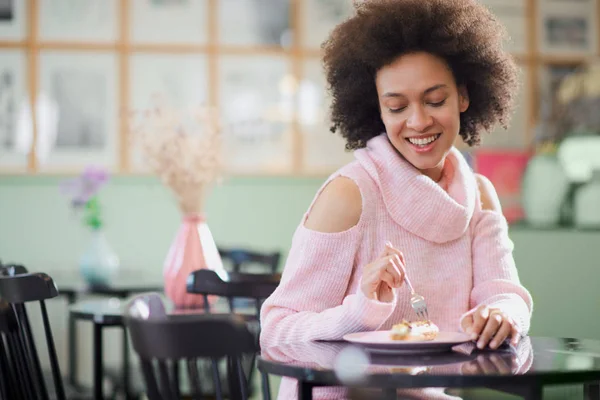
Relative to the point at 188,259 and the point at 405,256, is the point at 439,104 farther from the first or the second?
the point at 188,259

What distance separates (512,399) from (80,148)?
254 centimetres

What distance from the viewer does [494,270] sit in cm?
189

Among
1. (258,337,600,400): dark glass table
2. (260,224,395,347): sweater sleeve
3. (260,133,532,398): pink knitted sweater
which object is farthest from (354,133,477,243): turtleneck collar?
(258,337,600,400): dark glass table

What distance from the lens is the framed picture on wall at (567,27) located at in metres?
4.95

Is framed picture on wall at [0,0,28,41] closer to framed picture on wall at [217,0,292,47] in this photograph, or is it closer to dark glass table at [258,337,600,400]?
framed picture on wall at [217,0,292,47]

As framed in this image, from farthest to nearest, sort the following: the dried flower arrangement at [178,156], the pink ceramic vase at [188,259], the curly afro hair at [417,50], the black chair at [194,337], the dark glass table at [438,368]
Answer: the dried flower arrangement at [178,156] < the pink ceramic vase at [188,259] < the curly afro hair at [417,50] < the dark glass table at [438,368] < the black chair at [194,337]

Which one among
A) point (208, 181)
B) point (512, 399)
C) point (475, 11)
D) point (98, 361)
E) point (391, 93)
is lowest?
point (512, 399)

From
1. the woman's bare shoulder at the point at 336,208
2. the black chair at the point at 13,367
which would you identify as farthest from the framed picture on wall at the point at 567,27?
the black chair at the point at 13,367

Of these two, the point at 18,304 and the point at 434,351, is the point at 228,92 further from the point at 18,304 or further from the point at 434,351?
the point at 434,351

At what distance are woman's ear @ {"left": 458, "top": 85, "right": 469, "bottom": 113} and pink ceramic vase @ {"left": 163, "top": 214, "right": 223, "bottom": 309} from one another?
1.14 meters

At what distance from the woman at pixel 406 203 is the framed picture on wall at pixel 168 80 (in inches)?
109

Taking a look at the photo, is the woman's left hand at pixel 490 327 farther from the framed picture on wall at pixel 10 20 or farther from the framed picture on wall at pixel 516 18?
the framed picture on wall at pixel 10 20

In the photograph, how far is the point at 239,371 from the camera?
1406 millimetres

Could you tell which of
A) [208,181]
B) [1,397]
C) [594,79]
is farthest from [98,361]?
[594,79]
